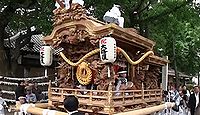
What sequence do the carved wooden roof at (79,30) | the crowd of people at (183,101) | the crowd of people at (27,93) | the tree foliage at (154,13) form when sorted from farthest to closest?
the tree foliage at (154,13), the crowd of people at (183,101), the crowd of people at (27,93), the carved wooden roof at (79,30)

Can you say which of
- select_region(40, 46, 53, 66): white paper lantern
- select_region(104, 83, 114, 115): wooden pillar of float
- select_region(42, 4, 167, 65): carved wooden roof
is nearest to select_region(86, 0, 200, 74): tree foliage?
select_region(40, 46, 53, 66): white paper lantern

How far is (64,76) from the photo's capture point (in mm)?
8977

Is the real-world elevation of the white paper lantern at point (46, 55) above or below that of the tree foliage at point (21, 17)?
below

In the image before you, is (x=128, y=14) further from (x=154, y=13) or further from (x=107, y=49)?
(x=107, y=49)

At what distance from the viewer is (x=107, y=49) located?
7309 mm

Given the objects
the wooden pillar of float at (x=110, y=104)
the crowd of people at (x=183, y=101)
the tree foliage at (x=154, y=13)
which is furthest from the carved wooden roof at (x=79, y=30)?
the tree foliage at (x=154, y=13)

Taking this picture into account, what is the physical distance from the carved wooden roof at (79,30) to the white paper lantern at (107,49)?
17 cm

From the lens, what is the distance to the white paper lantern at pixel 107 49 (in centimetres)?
736

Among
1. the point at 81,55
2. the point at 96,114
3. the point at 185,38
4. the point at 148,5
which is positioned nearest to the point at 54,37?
the point at 81,55

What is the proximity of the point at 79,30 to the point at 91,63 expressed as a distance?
85cm

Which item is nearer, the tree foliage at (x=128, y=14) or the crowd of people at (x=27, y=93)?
the crowd of people at (x=27, y=93)

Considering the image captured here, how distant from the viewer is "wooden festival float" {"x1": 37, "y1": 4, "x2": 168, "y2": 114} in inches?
296

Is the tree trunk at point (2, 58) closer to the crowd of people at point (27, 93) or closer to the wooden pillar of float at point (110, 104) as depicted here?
the crowd of people at point (27, 93)

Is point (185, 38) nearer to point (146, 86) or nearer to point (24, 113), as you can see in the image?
point (146, 86)
